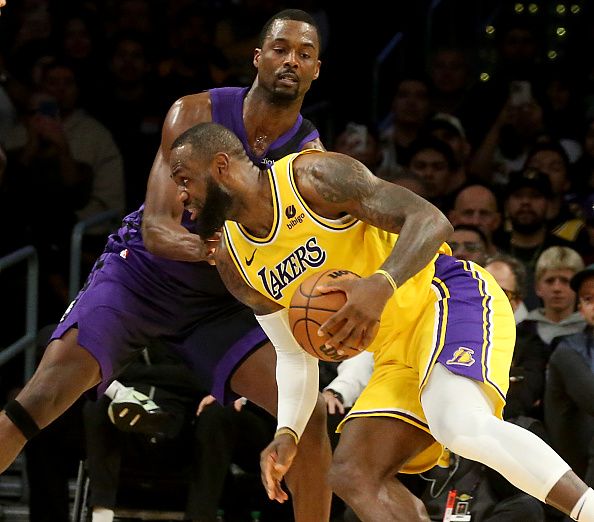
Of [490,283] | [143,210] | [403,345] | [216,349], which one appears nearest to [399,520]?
[403,345]

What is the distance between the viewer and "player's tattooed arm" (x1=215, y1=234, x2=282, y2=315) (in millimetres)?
4555

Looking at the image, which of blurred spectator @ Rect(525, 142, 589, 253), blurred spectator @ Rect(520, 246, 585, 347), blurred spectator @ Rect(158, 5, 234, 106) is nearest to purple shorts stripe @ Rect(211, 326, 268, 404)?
blurred spectator @ Rect(520, 246, 585, 347)

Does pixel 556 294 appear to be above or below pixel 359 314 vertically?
below

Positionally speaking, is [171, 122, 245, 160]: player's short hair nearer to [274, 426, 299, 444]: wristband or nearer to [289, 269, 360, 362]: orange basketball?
[289, 269, 360, 362]: orange basketball

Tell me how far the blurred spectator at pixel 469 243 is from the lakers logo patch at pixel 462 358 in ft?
8.02

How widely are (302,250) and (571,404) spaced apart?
237 centimetres

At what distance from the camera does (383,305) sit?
3.96m

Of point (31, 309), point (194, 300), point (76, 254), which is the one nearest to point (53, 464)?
point (31, 309)

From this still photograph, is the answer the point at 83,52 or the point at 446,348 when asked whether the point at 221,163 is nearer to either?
the point at 446,348

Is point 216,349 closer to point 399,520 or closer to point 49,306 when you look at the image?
point 399,520

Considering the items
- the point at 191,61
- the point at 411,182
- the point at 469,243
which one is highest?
the point at 191,61

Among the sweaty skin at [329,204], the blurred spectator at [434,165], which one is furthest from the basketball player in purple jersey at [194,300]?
the blurred spectator at [434,165]

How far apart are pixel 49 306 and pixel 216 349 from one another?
2.97 metres

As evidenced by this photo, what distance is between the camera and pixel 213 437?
20.7 feet
